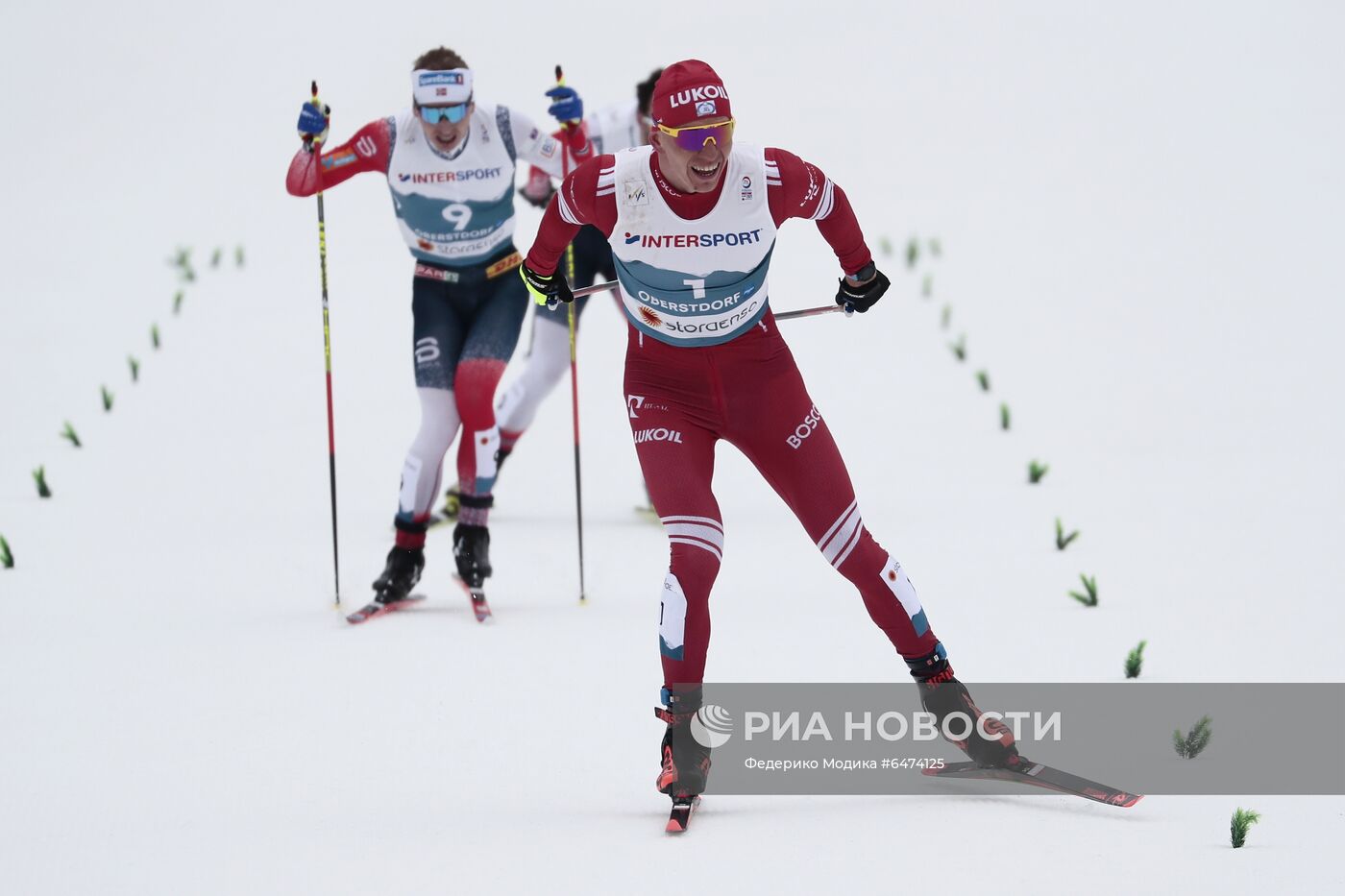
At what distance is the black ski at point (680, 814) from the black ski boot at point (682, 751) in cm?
2

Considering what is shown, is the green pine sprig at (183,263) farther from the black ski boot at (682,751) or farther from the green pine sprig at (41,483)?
the black ski boot at (682,751)

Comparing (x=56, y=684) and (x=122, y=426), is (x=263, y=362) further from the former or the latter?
(x=56, y=684)

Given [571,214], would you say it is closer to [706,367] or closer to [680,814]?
[706,367]

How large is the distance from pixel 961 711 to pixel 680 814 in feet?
3.23

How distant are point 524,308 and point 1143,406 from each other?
4825mm

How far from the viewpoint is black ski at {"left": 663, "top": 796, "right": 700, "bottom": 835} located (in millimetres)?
4926

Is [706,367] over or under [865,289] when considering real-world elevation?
under

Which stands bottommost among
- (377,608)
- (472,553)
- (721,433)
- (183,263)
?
(377,608)

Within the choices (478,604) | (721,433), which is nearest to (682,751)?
(721,433)

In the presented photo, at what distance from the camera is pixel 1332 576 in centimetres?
745

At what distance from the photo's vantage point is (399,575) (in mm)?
7617

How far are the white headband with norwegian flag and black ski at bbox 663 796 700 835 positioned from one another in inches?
140

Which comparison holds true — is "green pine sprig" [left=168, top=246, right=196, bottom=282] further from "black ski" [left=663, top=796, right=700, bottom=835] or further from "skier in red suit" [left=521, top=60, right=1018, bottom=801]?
"black ski" [left=663, top=796, right=700, bottom=835]

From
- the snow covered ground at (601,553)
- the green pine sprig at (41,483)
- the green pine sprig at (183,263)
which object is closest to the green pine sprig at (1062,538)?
the snow covered ground at (601,553)
